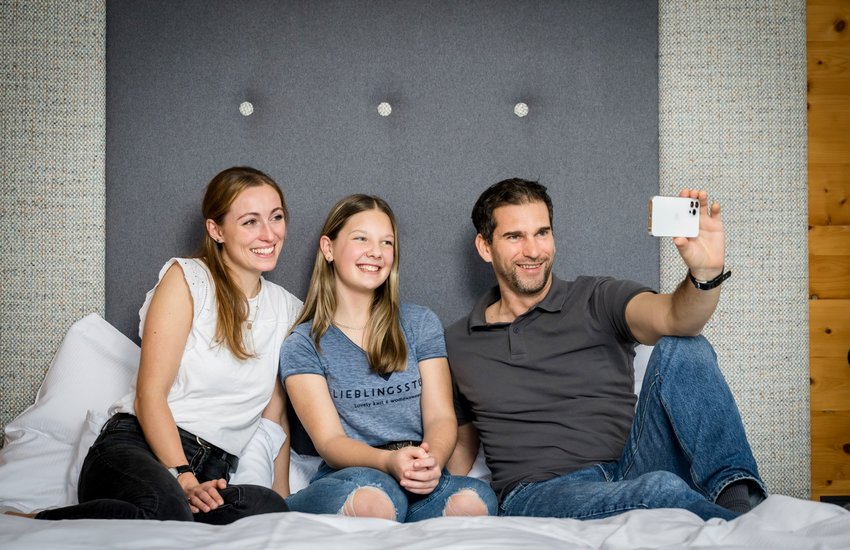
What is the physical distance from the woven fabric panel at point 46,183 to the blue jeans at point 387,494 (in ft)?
3.10

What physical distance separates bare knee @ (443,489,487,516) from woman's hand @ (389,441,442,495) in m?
0.05

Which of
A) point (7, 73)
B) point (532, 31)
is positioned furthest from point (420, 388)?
point (7, 73)

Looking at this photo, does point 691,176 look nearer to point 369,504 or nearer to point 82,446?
point 369,504

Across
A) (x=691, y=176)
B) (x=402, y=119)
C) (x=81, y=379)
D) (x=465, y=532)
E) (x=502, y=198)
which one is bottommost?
(x=465, y=532)

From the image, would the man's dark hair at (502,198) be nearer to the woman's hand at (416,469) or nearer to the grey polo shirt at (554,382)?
the grey polo shirt at (554,382)

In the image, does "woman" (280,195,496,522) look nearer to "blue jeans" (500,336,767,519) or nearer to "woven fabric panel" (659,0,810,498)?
"blue jeans" (500,336,767,519)

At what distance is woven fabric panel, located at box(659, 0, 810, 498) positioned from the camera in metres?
2.14

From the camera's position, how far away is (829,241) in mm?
2203

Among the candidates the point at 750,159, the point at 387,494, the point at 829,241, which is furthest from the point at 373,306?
the point at 829,241

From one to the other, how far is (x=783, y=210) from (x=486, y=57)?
39.8 inches

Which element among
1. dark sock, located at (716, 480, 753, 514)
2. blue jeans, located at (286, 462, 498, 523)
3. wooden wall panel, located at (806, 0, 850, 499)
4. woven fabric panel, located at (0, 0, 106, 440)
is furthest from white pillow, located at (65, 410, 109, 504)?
wooden wall panel, located at (806, 0, 850, 499)

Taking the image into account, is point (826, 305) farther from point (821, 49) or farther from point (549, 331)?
point (549, 331)

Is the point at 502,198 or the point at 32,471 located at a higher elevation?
the point at 502,198

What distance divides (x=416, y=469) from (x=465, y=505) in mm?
131
